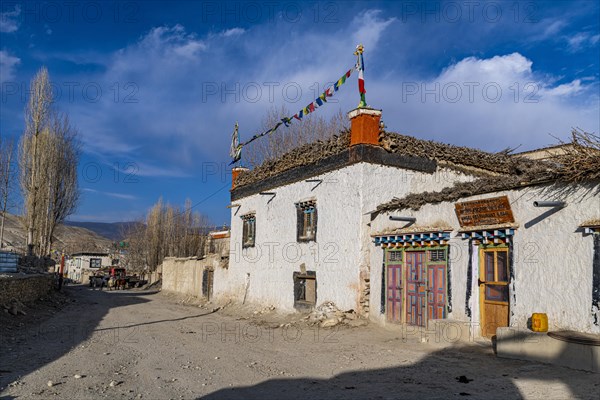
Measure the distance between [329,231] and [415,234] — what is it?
11.6ft

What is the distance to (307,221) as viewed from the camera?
54.2 ft

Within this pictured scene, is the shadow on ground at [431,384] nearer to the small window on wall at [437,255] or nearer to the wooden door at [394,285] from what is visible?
the small window on wall at [437,255]

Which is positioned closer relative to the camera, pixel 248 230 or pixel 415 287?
pixel 415 287

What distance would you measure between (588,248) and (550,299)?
118cm

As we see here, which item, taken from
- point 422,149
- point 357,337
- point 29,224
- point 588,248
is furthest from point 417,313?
point 29,224

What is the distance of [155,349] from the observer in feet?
33.9

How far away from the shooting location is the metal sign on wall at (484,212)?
1000 cm

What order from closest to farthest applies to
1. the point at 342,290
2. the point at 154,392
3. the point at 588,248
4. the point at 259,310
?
the point at 154,392 < the point at 588,248 < the point at 342,290 < the point at 259,310

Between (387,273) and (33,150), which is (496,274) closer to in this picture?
(387,273)

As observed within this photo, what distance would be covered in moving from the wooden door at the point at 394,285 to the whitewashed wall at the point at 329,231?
0.95 m

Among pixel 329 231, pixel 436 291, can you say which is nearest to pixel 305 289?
pixel 329 231

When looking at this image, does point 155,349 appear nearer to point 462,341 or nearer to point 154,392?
point 154,392

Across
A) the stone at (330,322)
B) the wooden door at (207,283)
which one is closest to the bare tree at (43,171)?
the wooden door at (207,283)

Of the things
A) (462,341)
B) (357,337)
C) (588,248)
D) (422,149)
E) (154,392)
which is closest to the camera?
(154,392)
